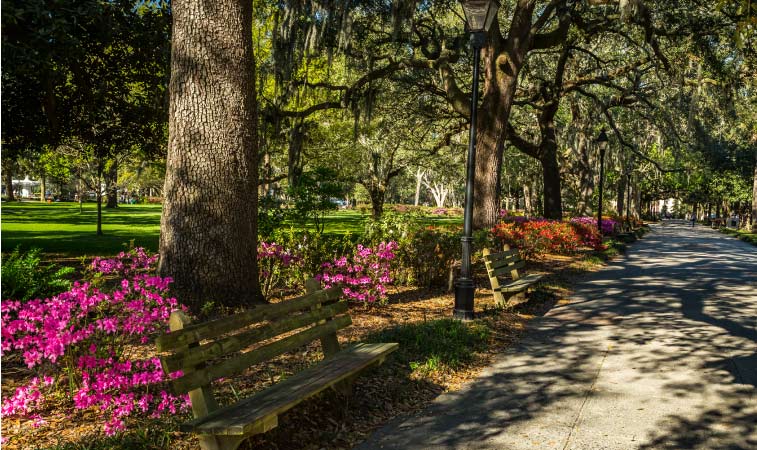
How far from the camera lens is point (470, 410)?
15.9ft

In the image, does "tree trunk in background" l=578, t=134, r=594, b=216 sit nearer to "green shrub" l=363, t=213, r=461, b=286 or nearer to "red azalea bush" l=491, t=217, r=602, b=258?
"red azalea bush" l=491, t=217, r=602, b=258

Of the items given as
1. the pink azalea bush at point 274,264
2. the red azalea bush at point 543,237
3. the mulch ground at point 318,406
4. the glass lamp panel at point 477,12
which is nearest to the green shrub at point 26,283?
the mulch ground at point 318,406

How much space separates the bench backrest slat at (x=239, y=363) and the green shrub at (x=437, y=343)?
139cm

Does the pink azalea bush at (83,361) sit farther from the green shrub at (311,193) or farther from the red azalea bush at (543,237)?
the red azalea bush at (543,237)

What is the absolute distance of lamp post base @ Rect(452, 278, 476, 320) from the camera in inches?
312

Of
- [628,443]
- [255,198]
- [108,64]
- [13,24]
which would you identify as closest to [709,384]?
[628,443]

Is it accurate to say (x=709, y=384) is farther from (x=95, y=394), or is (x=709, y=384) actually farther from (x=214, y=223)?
(x=214, y=223)

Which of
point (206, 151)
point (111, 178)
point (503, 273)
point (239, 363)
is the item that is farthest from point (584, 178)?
point (239, 363)

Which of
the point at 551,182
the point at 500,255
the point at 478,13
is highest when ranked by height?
the point at 478,13

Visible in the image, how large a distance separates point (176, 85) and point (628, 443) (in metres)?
6.27

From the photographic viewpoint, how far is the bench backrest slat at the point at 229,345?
331 cm

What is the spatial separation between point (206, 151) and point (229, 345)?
4.12m

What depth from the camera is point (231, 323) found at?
3.84 meters

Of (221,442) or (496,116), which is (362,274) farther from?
(496,116)
